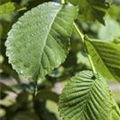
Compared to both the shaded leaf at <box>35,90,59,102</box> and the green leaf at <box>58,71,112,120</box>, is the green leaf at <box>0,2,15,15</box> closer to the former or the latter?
the green leaf at <box>58,71,112,120</box>

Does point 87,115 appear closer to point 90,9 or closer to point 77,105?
point 77,105

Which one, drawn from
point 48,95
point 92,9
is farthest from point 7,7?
point 48,95

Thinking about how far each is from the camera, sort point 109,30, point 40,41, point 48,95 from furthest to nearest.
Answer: point 109,30 → point 48,95 → point 40,41

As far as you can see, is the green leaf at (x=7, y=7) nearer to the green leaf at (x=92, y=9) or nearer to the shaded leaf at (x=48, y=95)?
the green leaf at (x=92, y=9)

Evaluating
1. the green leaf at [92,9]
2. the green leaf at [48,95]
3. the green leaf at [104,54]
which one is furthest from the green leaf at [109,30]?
the green leaf at [104,54]

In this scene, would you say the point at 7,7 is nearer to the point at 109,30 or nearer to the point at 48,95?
the point at 48,95

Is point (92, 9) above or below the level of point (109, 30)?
above
